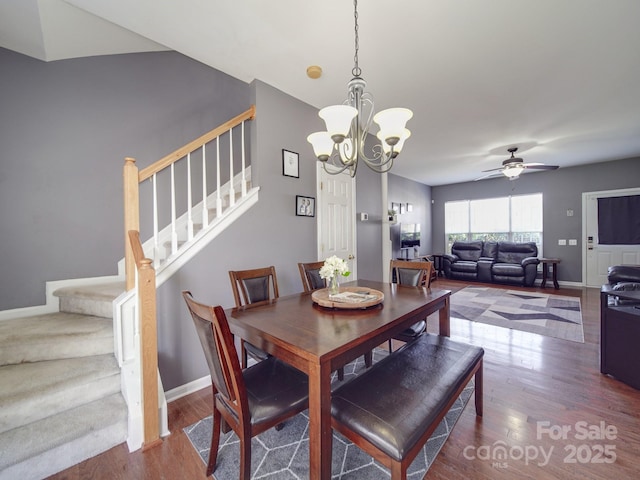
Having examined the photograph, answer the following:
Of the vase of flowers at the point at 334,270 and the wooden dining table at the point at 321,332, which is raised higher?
the vase of flowers at the point at 334,270

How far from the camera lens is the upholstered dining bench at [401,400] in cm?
106

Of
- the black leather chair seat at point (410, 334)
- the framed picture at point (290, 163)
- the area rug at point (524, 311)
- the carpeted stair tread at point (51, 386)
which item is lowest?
the area rug at point (524, 311)

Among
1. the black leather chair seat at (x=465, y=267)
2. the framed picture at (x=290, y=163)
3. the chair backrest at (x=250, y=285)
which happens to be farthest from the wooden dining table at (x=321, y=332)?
the black leather chair seat at (x=465, y=267)

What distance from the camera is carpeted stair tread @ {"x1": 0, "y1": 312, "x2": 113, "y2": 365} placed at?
70.7 inches

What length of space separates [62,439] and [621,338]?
4.03 meters

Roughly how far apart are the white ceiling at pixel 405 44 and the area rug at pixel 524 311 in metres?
2.80

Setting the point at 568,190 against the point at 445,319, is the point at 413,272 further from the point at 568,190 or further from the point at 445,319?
the point at 568,190

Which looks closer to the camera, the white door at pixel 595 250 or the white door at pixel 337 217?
the white door at pixel 337 217

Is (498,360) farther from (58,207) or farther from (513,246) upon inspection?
(513,246)

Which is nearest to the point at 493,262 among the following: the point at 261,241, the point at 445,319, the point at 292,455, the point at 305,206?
the point at 445,319

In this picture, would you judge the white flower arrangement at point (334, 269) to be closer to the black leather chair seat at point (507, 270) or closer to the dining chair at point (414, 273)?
the dining chair at point (414, 273)

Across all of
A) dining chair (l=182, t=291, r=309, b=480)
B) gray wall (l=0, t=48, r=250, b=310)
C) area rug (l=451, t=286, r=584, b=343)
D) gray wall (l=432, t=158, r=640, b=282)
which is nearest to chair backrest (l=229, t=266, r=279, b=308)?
dining chair (l=182, t=291, r=309, b=480)

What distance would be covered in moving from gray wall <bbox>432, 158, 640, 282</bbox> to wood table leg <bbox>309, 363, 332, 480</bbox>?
7766 millimetres

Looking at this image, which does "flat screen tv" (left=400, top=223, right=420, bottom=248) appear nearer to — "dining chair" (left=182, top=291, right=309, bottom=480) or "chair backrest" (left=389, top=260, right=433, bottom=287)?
"chair backrest" (left=389, top=260, right=433, bottom=287)
